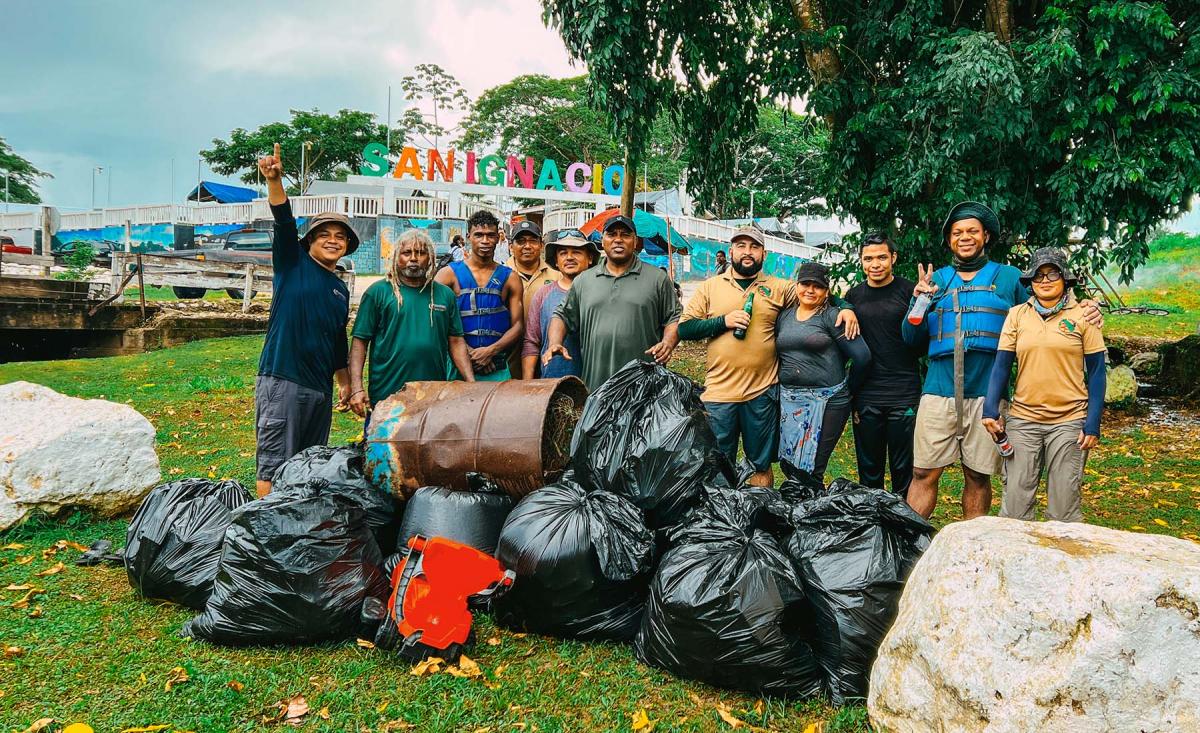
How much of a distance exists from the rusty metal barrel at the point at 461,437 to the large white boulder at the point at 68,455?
69.6 inches

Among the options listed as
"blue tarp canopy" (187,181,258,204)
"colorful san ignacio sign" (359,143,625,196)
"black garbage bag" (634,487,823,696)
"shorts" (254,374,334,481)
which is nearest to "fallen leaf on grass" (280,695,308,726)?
"black garbage bag" (634,487,823,696)

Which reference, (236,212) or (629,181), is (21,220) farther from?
(629,181)

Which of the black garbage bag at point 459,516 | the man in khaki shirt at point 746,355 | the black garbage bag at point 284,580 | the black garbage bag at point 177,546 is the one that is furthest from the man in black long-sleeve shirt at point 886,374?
the black garbage bag at point 177,546

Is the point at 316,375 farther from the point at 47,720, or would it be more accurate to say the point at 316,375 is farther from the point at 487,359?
the point at 47,720

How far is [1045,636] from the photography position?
183 cm

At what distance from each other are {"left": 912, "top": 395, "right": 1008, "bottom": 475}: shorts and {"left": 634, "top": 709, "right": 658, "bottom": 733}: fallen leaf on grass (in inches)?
76.7

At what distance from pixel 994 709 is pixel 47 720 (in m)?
2.70

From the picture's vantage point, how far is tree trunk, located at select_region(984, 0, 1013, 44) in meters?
6.16

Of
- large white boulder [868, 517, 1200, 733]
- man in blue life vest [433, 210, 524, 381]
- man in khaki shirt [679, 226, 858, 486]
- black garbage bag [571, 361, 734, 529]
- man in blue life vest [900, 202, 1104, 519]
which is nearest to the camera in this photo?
large white boulder [868, 517, 1200, 733]

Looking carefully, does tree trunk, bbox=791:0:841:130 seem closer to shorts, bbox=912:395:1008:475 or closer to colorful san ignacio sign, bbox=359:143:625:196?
shorts, bbox=912:395:1008:475

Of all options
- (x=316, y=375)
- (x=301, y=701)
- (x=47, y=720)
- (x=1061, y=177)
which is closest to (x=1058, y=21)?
(x=1061, y=177)

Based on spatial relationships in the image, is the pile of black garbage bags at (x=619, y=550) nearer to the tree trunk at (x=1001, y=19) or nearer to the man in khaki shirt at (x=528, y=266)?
the man in khaki shirt at (x=528, y=266)

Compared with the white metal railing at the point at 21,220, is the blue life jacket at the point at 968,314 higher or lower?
lower

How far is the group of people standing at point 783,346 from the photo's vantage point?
10.8 feet
